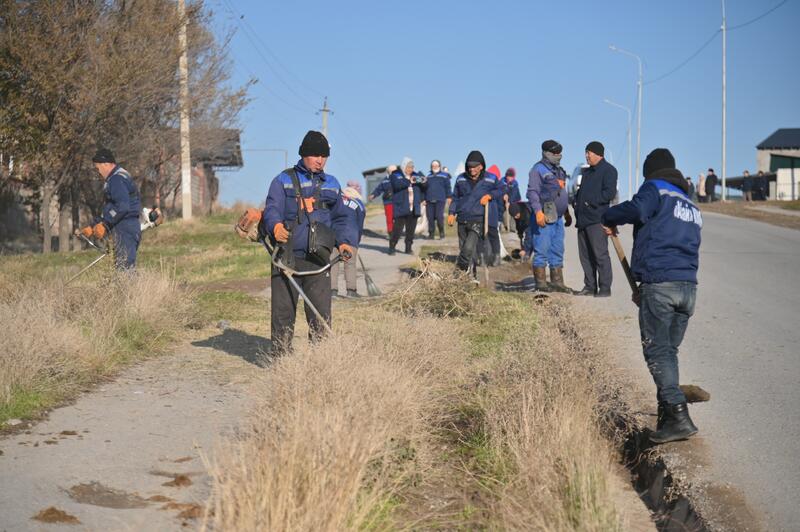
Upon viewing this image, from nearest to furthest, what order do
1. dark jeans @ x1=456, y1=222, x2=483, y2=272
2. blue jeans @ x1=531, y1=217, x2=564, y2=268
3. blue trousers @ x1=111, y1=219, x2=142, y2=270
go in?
blue trousers @ x1=111, y1=219, x2=142, y2=270, blue jeans @ x1=531, y1=217, x2=564, y2=268, dark jeans @ x1=456, y1=222, x2=483, y2=272

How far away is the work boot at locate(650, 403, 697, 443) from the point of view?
625 centimetres

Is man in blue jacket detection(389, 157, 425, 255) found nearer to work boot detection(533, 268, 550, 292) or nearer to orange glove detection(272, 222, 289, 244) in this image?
work boot detection(533, 268, 550, 292)

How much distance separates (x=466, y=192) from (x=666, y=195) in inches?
308

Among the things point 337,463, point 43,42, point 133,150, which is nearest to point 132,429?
point 337,463

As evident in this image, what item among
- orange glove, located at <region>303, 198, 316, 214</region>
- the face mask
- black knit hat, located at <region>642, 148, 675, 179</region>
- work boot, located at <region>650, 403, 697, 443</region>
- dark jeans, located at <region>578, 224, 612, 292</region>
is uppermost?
the face mask

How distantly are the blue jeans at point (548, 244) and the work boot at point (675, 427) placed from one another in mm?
6882

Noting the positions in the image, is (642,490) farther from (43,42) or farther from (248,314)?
(43,42)

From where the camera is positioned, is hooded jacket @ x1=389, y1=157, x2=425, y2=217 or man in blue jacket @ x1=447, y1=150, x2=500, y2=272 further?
hooded jacket @ x1=389, y1=157, x2=425, y2=217

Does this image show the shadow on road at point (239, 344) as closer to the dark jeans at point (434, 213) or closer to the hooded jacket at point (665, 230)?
the hooded jacket at point (665, 230)

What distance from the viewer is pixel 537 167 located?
1318 centimetres

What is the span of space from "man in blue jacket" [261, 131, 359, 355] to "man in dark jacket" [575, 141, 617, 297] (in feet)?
16.9

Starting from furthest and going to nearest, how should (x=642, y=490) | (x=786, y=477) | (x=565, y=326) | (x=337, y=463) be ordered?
(x=565, y=326) < (x=642, y=490) < (x=786, y=477) < (x=337, y=463)

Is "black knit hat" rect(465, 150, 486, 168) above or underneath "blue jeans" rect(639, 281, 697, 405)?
above

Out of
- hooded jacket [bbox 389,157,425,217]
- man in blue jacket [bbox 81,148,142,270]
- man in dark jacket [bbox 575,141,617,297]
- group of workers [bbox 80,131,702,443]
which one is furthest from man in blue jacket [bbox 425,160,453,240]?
man in blue jacket [bbox 81,148,142,270]
